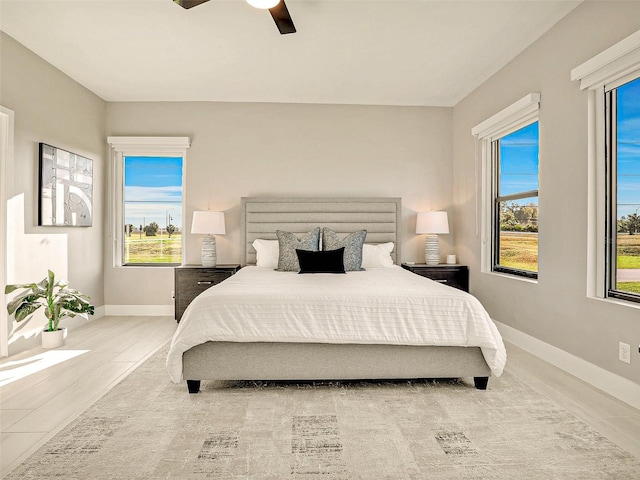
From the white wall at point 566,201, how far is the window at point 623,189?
15 cm

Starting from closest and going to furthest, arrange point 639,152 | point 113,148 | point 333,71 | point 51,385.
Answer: point 639,152 → point 51,385 → point 333,71 → point 113,148

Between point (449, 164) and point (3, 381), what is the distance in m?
4.96

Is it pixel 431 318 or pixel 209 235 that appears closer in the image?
pixel 431 318

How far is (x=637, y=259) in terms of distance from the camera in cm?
263

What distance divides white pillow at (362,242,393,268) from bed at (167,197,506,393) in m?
1.85

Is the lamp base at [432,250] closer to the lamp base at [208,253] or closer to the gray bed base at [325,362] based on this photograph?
the gray bed base at [325,362]

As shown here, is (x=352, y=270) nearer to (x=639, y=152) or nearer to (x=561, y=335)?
(x=561, y=335)

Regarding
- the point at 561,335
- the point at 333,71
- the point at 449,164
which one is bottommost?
the point at 561,335

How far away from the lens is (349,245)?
438 centimetres

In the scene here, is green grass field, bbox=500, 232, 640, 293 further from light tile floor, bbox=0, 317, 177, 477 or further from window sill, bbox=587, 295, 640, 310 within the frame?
light tile floor, bbox=0, 317, 177, 477

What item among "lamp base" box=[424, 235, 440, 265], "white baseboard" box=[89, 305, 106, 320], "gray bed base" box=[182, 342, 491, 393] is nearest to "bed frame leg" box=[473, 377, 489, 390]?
"gray bed base" box=[182, 342, 491, 393]

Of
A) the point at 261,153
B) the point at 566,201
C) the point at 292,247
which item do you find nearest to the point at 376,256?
the point at 292,247

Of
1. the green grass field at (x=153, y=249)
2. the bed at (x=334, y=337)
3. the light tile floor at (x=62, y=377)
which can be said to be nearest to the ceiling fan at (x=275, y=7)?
the bed at (x=334, y=337)

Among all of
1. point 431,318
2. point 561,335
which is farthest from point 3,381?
point 561,335
